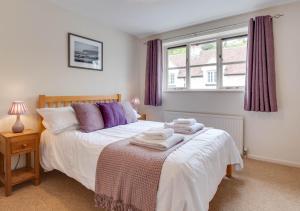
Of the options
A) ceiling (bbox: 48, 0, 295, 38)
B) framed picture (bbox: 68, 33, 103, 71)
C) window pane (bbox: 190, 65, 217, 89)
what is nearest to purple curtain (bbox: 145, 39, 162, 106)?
ceiling (bbox: 48, 0, 295, 38)

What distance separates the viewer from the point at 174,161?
140cm

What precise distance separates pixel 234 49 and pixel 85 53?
2572 mm

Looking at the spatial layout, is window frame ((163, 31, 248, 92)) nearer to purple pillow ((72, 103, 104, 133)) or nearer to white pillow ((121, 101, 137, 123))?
white pillow ((121, 101, 137, 123))

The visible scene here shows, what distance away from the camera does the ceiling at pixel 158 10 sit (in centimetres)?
271

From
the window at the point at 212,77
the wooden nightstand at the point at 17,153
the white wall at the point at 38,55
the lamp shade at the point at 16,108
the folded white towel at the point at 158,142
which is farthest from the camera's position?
the window at the point at 212,77

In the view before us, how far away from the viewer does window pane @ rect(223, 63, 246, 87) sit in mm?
3229

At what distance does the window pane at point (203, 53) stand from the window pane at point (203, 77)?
116mm

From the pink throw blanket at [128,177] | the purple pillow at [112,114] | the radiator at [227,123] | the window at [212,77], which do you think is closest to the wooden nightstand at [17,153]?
the purple pillow at [112,114]

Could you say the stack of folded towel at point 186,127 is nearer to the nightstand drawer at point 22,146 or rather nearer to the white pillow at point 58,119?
the white pillow at point 58,119

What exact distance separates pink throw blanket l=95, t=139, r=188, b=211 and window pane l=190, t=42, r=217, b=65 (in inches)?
91.2

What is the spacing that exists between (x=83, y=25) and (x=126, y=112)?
163 centimetres

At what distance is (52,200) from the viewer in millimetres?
1974

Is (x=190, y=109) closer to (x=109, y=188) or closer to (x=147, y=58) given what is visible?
(x=147, y=58)

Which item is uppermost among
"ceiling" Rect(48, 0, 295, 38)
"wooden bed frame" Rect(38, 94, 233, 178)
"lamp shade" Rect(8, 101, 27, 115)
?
"ceiling" Rect(48, 0, 295, 38)
